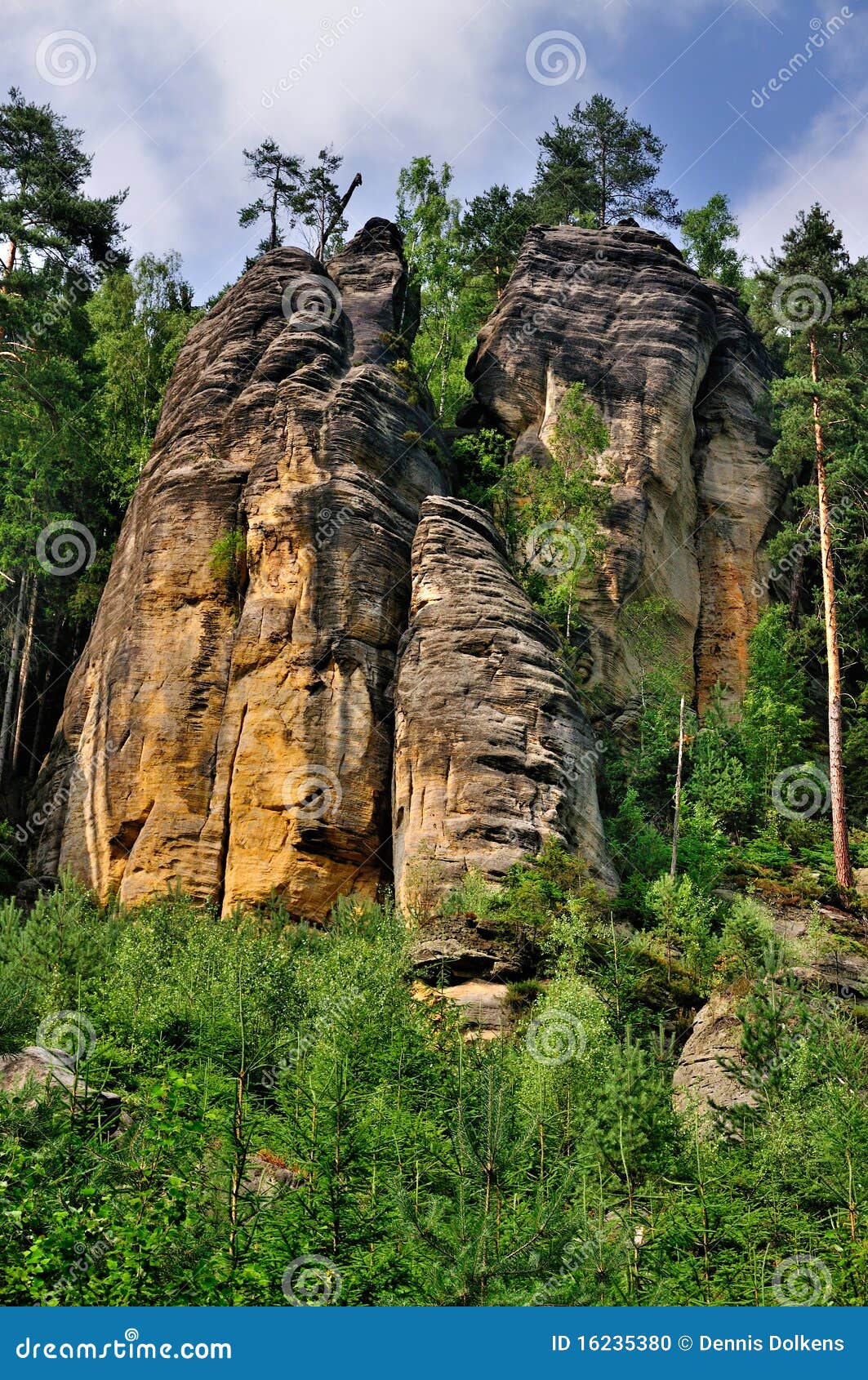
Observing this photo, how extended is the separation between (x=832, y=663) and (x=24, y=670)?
2114cm

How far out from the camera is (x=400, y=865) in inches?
961

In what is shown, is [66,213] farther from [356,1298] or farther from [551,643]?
[356,1298]

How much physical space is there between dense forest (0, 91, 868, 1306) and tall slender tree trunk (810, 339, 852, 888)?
0.12 m

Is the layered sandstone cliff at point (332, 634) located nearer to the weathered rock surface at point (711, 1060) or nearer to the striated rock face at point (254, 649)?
the striated rock face at point (254, 649)

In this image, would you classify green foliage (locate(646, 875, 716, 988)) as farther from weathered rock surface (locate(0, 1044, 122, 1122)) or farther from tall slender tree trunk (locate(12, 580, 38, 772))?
tall slender tree trunk (locate(12, 580, 38, 772))

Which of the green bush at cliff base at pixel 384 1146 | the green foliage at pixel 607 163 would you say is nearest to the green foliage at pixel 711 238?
the green foliage at pixel 607 163

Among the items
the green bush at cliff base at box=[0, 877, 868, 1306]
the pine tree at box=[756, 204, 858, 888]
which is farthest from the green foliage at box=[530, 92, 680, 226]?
the green bush at cliff base at box=[0, 877, 868, 1306]

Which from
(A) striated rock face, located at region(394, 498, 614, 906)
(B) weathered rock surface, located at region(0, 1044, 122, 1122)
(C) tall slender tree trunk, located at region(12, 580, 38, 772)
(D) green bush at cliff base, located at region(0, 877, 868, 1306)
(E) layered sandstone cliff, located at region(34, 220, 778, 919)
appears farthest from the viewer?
(C) tall slender tree trunk, located at region(12, 580, 38, 772)

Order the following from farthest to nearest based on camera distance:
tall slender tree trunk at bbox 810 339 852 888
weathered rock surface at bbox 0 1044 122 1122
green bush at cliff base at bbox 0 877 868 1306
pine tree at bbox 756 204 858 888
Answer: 1. pine tree at bbox 756 204 858 888
2. tall slender tree trunk at bbox 810 339 852 888
3. weathered rock surface at bbox 0 1044 122 1122
4. green bush at cliff base at bbox 0 877 868 1306

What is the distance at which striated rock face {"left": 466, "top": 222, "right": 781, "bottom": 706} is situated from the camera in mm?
36812

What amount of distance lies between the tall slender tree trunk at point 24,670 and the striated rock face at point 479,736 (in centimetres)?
1240

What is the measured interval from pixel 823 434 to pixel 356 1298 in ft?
89.6

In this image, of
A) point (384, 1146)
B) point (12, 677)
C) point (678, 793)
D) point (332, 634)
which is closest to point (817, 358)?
point (678, 793)

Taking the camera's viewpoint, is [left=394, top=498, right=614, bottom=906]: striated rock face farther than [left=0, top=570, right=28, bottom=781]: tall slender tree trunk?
No
